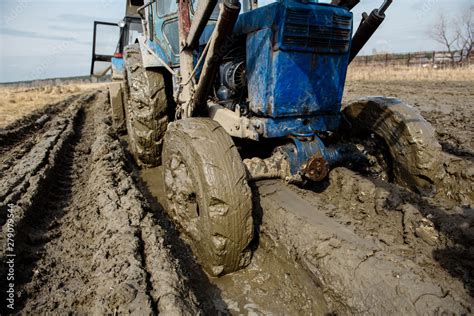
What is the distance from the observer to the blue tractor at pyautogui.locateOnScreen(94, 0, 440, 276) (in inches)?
92.1

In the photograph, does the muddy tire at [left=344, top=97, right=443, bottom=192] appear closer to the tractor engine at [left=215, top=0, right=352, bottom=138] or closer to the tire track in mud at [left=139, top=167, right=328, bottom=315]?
the tractor engine at [left=215, top=0, right=352, bottom=138]

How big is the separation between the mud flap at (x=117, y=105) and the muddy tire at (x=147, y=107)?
2239mm

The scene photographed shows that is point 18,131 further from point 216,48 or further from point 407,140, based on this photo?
point 407,140

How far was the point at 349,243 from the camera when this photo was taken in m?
2.02

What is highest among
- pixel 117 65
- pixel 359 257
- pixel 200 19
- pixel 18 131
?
pixel 117 65

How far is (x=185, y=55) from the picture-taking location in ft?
10.3

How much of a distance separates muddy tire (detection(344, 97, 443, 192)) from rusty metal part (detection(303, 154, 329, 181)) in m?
0.94

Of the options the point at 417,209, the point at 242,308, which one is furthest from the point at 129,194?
the point at 417,209

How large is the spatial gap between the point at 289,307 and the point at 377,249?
636mm

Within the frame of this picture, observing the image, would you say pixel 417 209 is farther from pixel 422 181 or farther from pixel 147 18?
pixel 147 18

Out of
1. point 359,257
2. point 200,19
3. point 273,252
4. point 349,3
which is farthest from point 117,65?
point 359,257

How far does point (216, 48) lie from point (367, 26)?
5.31 feet

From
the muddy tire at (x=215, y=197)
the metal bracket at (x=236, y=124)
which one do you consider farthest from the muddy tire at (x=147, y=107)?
the muddy tire at (x=215, y=197)

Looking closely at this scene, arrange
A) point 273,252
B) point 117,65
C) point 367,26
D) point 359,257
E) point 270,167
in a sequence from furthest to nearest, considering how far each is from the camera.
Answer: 1. point 117,65
2. point 367,26
3. point 270,167
4. point 273,252
5. point 359,257
